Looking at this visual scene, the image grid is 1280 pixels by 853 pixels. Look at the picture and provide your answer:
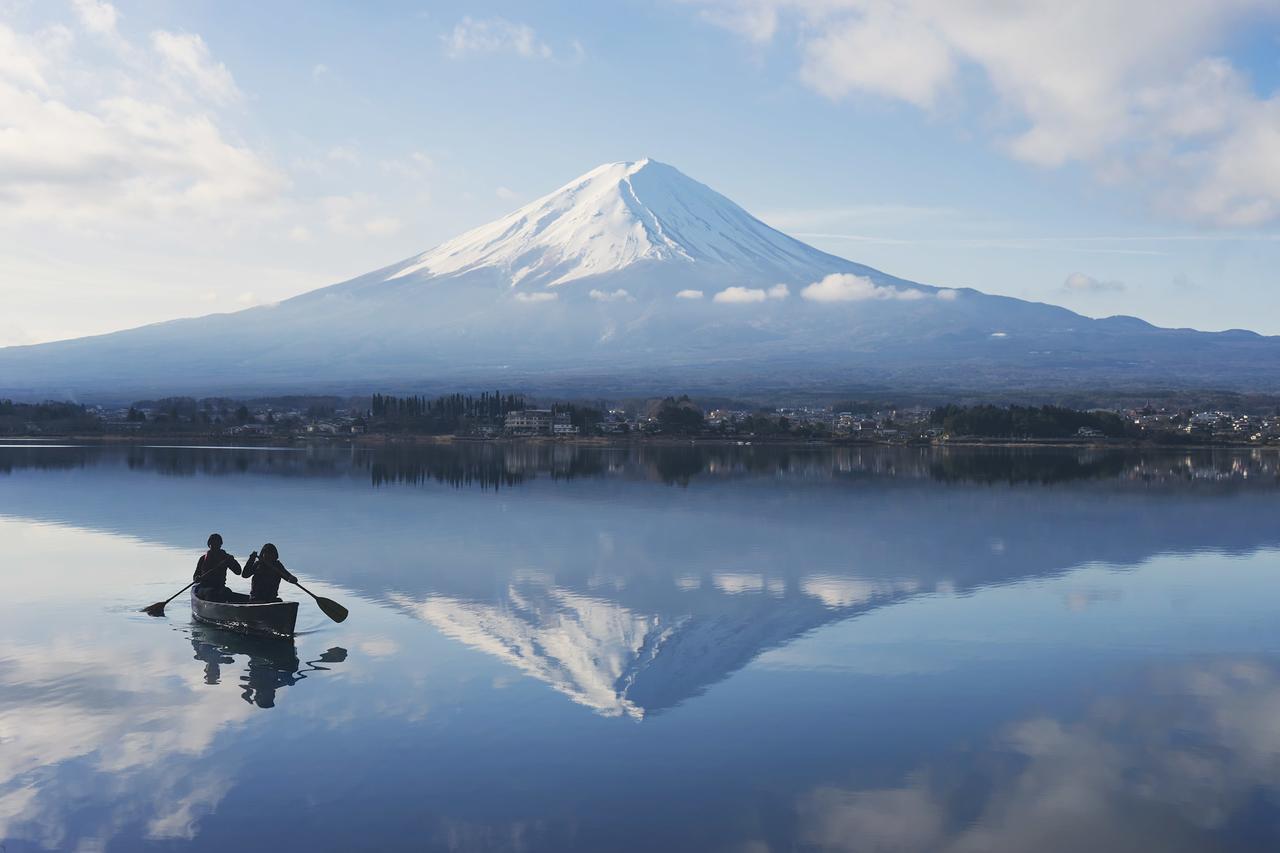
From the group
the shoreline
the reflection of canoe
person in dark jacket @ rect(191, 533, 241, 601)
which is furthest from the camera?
the shoreline

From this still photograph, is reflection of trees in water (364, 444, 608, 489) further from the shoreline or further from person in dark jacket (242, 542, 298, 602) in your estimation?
person in dark jacket (242, 542, 298, 602)

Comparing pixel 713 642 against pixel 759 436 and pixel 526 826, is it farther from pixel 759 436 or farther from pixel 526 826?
pixel 759 436

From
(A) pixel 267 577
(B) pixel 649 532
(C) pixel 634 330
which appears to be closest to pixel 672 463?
(B) pixel 649 532

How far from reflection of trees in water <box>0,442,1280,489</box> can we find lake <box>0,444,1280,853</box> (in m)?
15.8

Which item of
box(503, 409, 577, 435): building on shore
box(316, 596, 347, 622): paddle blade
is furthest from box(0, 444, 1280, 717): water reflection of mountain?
box(503, 409, 577, 435): building on shore

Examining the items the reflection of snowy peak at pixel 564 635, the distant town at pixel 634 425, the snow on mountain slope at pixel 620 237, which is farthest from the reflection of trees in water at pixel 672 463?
the snow on mountain slope at pixel 620 237

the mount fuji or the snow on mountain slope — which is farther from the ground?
the snow on mountain slope

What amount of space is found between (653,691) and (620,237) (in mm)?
165136

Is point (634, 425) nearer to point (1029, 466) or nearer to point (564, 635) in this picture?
point (1029, 466)

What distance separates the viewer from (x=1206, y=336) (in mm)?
186000

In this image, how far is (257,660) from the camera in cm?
1145

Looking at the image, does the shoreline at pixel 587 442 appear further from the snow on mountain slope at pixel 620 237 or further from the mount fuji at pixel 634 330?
the snow on mountain slope at pixel 620 237

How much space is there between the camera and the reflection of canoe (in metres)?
12.2

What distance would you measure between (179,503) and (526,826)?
2295 centimetres
